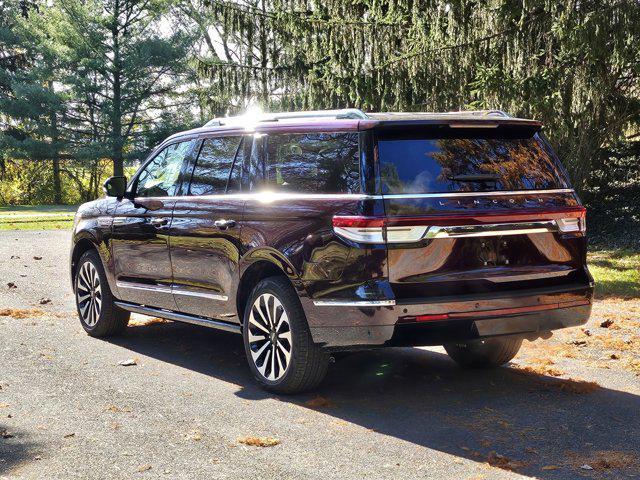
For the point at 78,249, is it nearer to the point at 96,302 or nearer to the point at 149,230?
the point at 96,302

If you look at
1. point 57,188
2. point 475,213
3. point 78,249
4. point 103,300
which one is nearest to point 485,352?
point 475,213

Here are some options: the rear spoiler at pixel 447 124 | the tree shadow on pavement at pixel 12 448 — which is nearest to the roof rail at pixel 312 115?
the rear spoiler at pixel 447 124

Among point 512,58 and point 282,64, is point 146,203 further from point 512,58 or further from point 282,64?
point 282,64

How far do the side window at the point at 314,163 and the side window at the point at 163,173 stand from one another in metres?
1.35

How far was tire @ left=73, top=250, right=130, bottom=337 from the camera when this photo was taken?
8641mm

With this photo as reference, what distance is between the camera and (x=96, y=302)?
28.8 ft

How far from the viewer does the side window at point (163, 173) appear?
25.3 feet

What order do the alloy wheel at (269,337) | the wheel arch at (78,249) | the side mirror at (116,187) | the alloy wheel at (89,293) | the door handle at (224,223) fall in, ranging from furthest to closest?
the wheel arch at (78,249) → the alloy wheel at (89,293) → the side mirror at (116,187) → the door handle at (224,223) → the alloy wheel at (269,337)

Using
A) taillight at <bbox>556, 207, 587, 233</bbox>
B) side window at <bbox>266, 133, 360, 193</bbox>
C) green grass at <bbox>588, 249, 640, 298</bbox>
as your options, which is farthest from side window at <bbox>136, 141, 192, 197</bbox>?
green grass at <bbox>588, 249, 640, 298</bbox>

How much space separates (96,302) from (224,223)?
259cm

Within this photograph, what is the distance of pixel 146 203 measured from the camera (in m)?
7.86

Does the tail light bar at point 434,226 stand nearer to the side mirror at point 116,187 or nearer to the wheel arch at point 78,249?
the side mirror at point 116,187

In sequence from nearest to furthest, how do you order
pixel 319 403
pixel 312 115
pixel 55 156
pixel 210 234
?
1. pixel 319 403
2. pixel 312 115
3. pixel 210 234
4. pixel 55 156

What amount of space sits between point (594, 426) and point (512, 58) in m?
11.8
